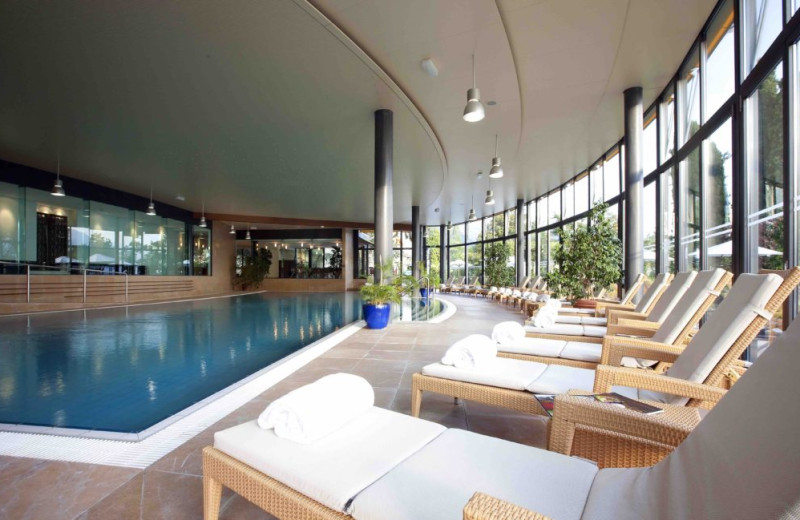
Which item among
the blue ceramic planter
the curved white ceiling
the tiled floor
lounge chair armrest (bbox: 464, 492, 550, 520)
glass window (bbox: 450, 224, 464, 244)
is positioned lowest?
the tiled floor

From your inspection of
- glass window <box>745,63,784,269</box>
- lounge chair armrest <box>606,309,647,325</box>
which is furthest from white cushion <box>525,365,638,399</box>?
glass window <box>745,63,784,269</box>

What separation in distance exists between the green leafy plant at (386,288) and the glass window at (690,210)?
3865mm

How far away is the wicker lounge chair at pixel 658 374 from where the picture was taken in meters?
1.61

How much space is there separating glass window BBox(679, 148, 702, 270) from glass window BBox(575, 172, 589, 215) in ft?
15.3

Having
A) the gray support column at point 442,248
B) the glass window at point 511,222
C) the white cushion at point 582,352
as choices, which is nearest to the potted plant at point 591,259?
the white cushion at point 582,352

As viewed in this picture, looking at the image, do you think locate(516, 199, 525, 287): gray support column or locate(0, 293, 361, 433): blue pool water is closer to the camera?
locate(0, 293, 361, 433): blue pool water

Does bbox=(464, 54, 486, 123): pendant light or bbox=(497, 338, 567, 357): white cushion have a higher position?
bbox=(464, 54, 486, 123): pendant light

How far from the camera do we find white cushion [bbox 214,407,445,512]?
1.06 metres

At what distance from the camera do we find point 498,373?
6.82 feet

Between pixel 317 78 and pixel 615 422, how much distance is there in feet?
17.9


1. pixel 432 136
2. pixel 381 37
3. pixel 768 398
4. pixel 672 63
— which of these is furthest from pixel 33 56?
pixel 672 63

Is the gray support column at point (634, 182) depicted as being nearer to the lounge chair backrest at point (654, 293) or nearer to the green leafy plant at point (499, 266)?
the lounge chair backrest at point (654, 293)

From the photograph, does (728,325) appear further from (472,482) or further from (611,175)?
(611,175)

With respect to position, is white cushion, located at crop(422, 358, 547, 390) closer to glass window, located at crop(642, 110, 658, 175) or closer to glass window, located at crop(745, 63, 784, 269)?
glass window, located at crop(745, 63, 784, 269)
